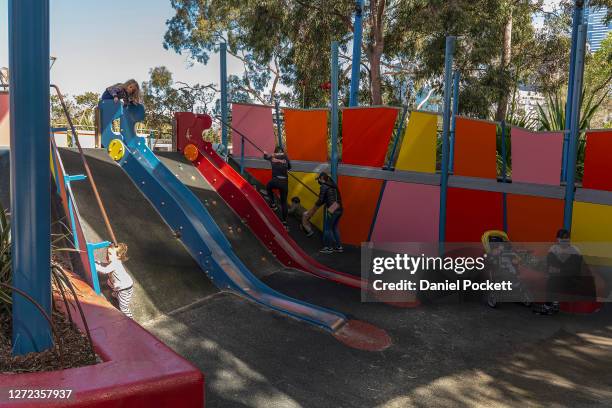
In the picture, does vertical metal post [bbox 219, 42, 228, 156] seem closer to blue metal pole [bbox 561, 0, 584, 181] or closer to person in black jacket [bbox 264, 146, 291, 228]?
person in black jacket [bbox 264, 146, 291, 228]

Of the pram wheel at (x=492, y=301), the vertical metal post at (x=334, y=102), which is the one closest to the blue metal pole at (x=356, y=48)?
the vertical metal post at (x=334, y=102)

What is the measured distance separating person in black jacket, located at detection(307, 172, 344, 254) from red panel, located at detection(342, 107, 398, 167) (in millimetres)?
960

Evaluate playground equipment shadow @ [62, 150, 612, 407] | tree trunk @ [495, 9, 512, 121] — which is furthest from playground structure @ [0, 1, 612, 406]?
tree trunk @ [495, 9, 512, 121]

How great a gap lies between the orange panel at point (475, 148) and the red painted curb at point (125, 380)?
746 cm

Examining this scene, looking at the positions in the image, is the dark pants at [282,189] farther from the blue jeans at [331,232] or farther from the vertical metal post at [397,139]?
the vertical metal post at [397,139]

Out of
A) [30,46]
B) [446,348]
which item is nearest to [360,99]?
[446,348]

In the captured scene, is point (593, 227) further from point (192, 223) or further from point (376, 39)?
point (376, 39)

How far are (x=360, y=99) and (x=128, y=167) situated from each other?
17.8 meters

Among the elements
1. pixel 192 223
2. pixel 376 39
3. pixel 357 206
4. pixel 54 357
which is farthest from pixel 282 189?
pixel 376 39

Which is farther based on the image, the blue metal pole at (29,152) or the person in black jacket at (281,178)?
the person in black jacket at (281,178)

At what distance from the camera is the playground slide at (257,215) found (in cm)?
881

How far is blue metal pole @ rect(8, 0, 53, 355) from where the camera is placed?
286 centimetres

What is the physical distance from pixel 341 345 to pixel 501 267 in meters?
3.10

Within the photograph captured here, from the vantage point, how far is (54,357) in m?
3.09
